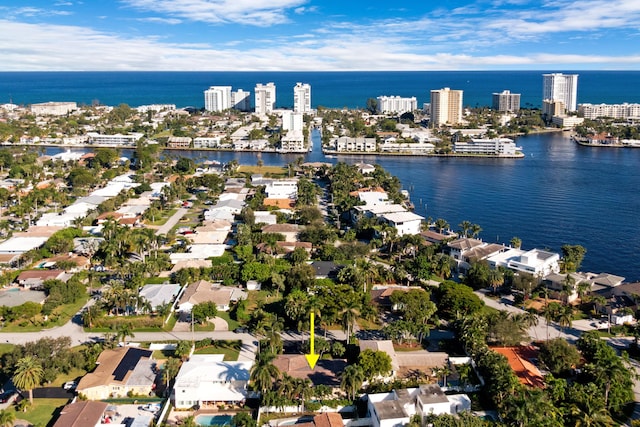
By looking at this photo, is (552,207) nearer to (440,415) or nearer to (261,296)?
(261,296)

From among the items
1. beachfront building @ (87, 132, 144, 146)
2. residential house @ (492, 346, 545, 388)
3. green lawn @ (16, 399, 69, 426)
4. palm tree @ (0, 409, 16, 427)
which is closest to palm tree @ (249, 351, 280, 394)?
green lawn @ (16, 399, 69, 426)

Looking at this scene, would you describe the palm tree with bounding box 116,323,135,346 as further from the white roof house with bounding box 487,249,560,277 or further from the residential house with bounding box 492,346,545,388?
the white roof house with bounding box 487,249,560,277

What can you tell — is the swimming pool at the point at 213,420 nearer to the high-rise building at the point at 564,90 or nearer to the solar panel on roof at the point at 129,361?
the solar panel on roof at the point at 129,361

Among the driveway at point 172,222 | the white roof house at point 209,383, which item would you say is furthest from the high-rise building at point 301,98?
the white roof house at point 209,383

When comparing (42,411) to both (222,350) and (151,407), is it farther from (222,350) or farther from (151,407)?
(222,350)

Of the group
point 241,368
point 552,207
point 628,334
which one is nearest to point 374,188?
point 552,207
